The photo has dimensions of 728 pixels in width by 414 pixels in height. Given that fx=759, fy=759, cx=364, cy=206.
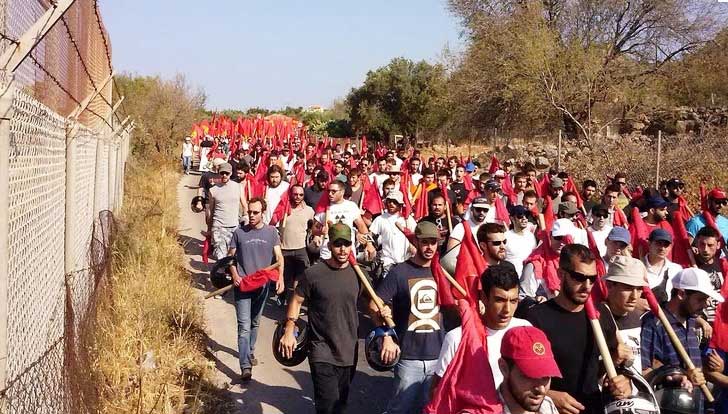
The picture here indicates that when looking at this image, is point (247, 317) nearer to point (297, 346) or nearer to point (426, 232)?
point (297, 346)

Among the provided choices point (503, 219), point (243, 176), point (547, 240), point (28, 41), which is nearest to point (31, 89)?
point (28, 41)

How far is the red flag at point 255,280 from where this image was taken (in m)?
7.23

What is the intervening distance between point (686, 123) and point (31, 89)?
977 inches

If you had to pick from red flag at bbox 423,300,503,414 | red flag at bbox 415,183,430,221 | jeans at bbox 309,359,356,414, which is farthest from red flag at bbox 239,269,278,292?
red flag at bbox 415,183,430,221

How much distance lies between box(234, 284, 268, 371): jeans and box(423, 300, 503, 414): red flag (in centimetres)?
373

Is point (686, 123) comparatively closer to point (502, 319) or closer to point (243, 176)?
point (243, 176)

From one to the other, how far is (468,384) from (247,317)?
13.3 ft

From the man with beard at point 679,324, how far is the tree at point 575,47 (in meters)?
20.9

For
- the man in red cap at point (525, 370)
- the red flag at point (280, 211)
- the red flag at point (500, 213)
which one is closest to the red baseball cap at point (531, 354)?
the man in red cap at point (525, 370)

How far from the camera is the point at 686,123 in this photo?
2545 centimetres

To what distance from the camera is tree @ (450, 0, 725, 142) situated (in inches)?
1016

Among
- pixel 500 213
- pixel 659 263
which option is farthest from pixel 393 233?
pixel 659 263

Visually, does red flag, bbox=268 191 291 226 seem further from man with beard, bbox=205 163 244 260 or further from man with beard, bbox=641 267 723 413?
man with beard, bbox=641 267 723 413

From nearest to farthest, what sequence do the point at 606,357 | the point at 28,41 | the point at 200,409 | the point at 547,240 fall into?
1. the point at 28,41
2. the point at 606,357
3. the point at 200,409
4. the point at 547,240
